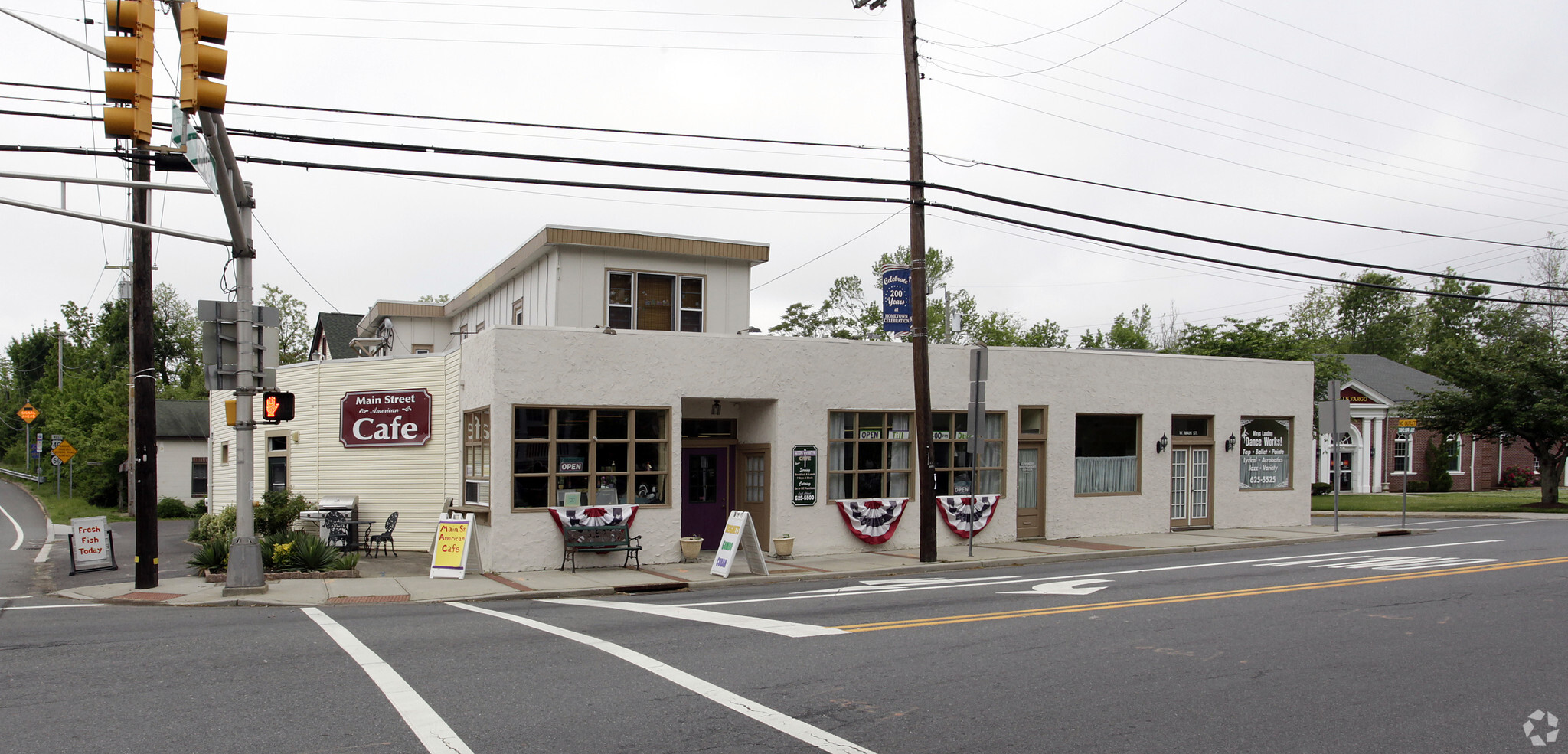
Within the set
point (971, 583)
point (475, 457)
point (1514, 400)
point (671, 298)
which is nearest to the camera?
point (971, 583)

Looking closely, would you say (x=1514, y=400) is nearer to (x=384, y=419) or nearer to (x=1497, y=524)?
(x=1497, y=524)

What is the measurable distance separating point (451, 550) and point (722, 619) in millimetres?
5938

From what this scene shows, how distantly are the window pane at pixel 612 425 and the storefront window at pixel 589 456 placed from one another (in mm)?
12

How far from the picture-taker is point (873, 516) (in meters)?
18.7

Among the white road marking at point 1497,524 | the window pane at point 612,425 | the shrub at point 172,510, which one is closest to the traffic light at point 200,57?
the window pane at point 612,425

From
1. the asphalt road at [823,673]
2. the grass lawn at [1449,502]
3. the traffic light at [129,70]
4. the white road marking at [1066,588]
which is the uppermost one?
the traffic light at [129,70]

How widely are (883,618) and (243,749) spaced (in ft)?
21.6

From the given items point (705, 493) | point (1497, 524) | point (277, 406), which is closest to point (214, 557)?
point (277, 406)

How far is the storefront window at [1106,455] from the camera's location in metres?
21.0

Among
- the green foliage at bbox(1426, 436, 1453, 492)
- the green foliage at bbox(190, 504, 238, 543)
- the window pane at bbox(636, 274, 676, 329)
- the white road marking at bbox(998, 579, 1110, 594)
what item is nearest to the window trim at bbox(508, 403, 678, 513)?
the window pane at bbox(636, 274, 676, 329)

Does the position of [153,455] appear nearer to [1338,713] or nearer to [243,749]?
[243,749]

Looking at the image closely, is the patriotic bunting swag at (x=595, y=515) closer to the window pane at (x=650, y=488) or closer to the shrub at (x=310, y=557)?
the window pane at (x=650, y=488)

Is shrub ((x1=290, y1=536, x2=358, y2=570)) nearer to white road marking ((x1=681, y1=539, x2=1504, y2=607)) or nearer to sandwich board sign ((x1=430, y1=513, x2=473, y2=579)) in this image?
sandwich board sign ((x1=430, y1=513, x2=473, y2=579))

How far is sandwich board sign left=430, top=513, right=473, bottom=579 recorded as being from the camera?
15297 mm
